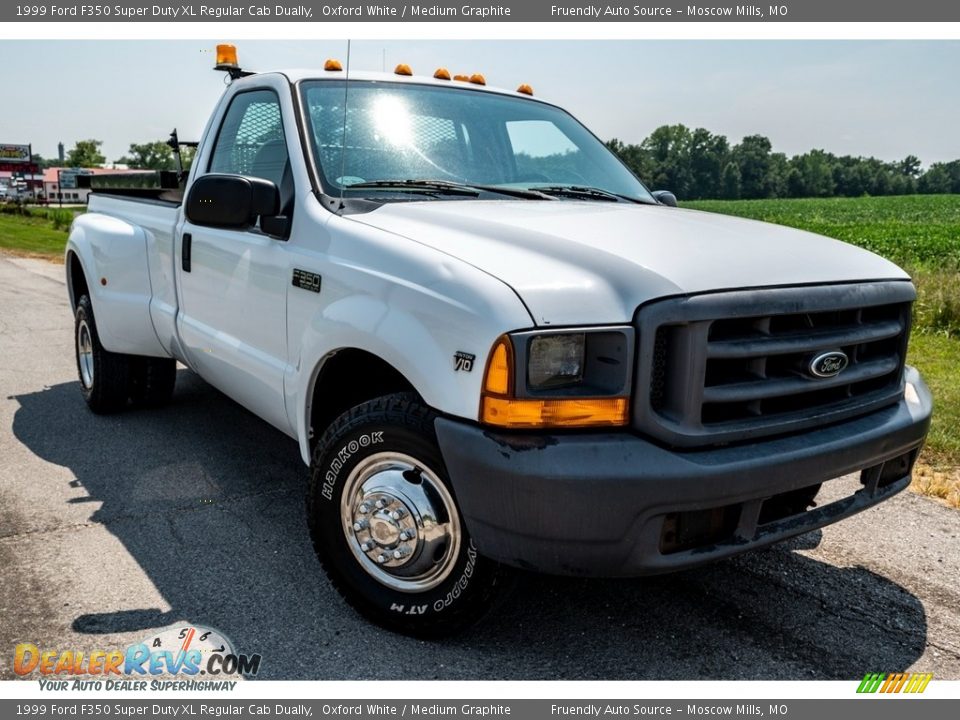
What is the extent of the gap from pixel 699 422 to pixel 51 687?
2.13 m

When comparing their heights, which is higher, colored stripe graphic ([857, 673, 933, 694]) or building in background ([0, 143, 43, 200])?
building in background ([0, 143, 43, 200])

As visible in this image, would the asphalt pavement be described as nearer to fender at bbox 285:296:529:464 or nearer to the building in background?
fender at bbox 285:296:529:464

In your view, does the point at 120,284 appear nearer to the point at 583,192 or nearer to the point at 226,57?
the point at 226,57

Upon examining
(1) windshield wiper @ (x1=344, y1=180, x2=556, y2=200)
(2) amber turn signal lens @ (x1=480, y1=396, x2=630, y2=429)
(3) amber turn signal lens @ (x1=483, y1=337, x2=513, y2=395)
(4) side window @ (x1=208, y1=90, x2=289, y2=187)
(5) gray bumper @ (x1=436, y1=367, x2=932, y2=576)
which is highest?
(4) side window @ (x1=208, y1=90, x2=289, y2=187)

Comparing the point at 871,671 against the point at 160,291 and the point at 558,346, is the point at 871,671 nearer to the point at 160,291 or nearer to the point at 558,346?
the point at 558,346

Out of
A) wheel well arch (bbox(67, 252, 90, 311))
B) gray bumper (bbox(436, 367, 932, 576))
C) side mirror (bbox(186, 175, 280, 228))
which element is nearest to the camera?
gray bumper (bbox(436, 367, 932, 576))

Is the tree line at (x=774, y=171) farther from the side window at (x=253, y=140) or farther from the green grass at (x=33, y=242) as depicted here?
the side window at (x=253, y=140)

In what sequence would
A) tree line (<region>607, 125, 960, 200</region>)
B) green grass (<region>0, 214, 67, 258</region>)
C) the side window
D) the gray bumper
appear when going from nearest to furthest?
the gray bumper
the side window
green grass (<region>0, 214, 67, 258</region>)
tree line (<region>607, 125, 960, 200</region>)

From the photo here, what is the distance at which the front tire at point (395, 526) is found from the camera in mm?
2715

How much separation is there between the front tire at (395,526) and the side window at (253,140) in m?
1.36

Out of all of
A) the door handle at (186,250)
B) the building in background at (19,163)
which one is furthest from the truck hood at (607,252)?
the building in background at (19,163)

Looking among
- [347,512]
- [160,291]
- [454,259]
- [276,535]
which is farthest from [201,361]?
[454,259]

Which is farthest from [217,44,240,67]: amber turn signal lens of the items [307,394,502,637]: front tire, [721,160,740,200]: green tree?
Answer: [721,160,740,200]: green tree

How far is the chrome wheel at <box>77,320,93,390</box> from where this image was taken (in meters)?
5.79
